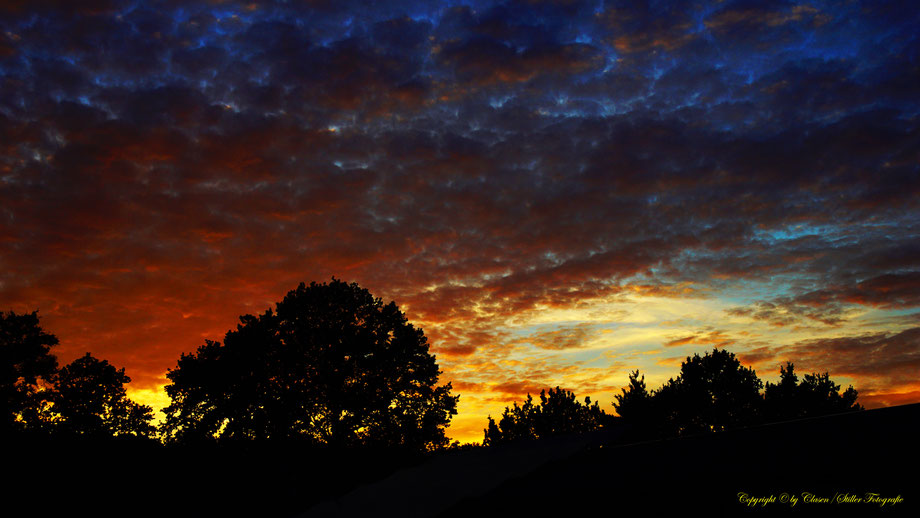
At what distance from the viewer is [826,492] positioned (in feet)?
16.4

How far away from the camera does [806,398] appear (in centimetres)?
7662

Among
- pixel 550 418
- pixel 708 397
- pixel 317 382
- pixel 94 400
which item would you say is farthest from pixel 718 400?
pixel 94 400

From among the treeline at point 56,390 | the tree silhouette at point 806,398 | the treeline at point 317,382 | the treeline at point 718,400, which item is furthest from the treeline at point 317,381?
the tree silhouette at point 806,398

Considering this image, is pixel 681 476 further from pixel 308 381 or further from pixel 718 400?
pixel 718 400

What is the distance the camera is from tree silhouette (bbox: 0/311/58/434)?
4469cm

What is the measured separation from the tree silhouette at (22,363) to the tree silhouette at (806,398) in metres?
91.0

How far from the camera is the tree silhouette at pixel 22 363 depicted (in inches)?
1759

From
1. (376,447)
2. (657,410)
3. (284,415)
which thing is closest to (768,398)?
(657,410)

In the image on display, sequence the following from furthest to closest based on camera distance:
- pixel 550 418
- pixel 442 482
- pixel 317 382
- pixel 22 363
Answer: pixel 550 418
pixel 22 363
pixel 317 382
pixel 442 482

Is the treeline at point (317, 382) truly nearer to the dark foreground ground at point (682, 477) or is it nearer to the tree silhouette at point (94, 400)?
the tree silhouette at point (94, 400)

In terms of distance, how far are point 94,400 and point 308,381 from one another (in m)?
33.0

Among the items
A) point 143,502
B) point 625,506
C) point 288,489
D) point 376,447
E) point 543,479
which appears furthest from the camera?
point 376,447

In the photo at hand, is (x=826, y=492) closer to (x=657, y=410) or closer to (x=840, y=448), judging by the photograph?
(x=840, y=448)

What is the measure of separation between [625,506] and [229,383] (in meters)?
36.3
